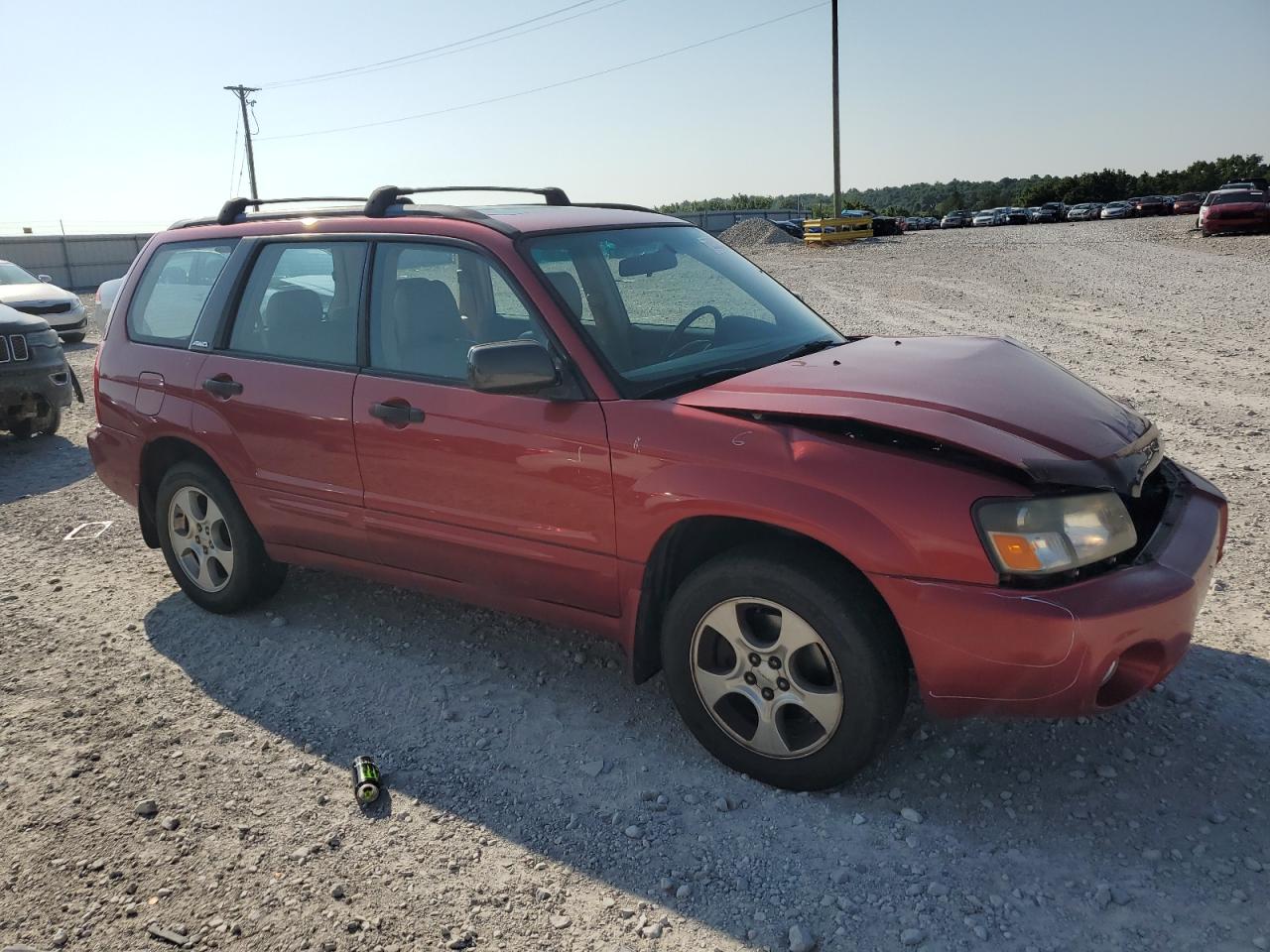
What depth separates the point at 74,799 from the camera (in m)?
3.33

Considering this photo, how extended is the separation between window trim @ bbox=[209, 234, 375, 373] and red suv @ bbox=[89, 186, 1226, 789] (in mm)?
15

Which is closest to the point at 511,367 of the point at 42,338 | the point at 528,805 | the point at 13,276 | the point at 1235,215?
the point at 528,805

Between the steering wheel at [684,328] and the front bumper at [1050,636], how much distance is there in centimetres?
126

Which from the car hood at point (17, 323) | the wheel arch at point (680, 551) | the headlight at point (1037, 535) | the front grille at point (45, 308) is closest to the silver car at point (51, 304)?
the front grille at point (45, 308)

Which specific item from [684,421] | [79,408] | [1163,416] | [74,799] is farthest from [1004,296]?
[74,799]

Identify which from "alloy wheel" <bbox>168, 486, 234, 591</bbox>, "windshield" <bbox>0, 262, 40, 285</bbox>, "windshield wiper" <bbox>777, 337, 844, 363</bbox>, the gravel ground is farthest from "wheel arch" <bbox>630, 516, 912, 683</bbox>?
"windshield" <bbox>0, 262, 40, 285</bbox>

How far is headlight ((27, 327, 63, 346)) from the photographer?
28.0 ft

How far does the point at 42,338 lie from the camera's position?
28.4 ft

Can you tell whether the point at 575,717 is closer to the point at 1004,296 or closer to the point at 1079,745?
the point at 1079,745

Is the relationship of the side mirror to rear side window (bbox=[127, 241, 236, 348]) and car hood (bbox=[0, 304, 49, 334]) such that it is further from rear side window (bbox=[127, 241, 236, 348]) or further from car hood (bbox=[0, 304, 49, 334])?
car hood (bbox=[0, 304, 49, 334])

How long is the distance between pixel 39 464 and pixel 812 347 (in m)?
7.22

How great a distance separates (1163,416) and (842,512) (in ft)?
18.6

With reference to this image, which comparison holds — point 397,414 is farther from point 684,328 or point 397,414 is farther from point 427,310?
point 684,328

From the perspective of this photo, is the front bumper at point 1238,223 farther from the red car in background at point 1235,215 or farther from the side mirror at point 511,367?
the side mirror at point 511,367
